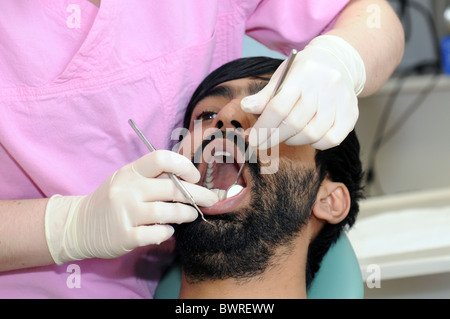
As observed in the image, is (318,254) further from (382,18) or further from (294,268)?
(382,18)

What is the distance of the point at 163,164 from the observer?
1.08 metres

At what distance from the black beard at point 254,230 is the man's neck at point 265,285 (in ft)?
0.06

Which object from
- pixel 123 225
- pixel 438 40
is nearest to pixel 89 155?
pixel 123 225

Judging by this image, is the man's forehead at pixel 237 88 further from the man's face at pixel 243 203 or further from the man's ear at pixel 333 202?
the man's ear at pixel 333 202

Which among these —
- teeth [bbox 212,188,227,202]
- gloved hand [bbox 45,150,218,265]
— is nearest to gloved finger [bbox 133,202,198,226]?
gloved hand [bbox 45,150,218,265]

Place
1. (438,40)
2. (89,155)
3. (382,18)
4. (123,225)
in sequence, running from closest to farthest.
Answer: (123,225) → (89,155) → (382,18) → (438,40)

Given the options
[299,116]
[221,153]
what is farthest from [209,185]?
[299,116]

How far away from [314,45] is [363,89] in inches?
7.8

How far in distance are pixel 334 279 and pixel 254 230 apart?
0.32 metres

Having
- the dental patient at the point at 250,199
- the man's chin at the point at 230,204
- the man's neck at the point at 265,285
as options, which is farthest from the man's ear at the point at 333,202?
the man's chin at the point at 230,204

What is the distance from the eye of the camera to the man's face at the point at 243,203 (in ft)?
3.83

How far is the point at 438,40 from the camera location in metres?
2.51

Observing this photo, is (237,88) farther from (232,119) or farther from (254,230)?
(254,230)

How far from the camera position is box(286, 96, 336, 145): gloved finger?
3.45 ft
